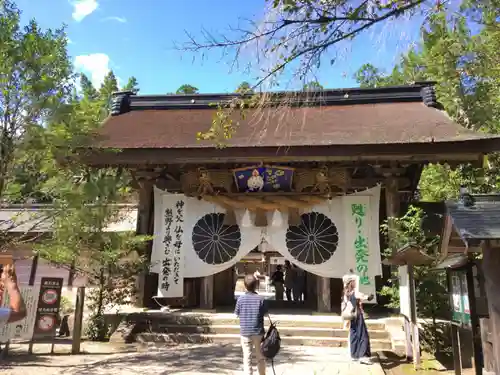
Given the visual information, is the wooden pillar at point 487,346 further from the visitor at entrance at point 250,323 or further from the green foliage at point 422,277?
the green foliage at point 422,277

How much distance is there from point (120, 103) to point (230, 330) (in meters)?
7.46

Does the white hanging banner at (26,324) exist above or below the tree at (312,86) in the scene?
below

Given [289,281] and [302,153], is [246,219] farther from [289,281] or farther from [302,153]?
[289,281]

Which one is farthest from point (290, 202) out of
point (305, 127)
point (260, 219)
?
point (305, 127)

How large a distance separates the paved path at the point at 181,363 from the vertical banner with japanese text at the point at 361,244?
1953 mm

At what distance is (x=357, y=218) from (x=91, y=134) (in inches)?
230

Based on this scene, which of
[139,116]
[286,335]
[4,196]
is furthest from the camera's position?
[139,116]

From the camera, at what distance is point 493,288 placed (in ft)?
12.5

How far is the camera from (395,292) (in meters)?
7.84

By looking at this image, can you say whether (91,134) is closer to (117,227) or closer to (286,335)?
(286,335)

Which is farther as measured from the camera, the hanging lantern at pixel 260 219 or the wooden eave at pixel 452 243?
the hanging lantern at pixel 260 219

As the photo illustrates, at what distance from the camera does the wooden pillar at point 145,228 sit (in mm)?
9281

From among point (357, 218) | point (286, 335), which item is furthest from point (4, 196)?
point (357, 218)

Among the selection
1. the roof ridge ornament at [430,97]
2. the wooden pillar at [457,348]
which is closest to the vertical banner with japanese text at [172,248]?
the wooden pillar at [457,348]
